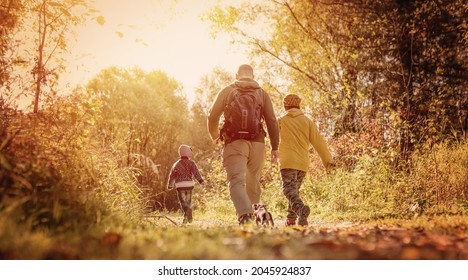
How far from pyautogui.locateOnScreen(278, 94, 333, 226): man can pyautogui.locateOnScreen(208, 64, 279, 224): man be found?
86 cm

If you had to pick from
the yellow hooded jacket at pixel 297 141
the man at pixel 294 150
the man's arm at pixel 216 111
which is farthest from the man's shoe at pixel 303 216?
the man's arm at pixel 216 111

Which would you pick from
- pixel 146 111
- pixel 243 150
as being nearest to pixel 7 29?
pixel 243 150

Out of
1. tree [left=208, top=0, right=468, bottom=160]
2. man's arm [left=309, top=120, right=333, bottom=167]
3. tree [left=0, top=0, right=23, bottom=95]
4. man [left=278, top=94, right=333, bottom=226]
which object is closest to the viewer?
tree [left=0, top=0, right=23, bottom=95]

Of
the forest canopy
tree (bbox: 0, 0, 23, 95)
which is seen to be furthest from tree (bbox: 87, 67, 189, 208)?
tree (bbox: 0, 0, 23, 95)

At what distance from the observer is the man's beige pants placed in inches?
242

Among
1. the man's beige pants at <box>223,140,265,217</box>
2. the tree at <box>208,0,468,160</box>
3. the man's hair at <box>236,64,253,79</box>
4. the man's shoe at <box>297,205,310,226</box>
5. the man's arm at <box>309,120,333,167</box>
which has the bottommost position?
the man's shoe at <box>297,205,310,226</box>

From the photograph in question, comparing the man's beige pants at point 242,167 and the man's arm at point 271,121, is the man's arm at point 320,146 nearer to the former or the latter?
the man's arm at point 271,121

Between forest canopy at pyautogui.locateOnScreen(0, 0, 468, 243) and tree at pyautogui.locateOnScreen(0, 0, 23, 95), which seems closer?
forest canopy at pyautogui.locateOnScreen(0, 0, 468, 243)

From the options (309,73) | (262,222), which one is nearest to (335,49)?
(309,73)

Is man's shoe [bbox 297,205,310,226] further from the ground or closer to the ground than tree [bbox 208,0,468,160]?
closer to the ground

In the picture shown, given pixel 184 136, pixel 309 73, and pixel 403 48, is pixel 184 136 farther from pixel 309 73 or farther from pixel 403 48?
pixel 403 48

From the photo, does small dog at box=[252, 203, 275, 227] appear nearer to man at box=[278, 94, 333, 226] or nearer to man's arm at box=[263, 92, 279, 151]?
man's arm at box=[263, 92, 279, 151]

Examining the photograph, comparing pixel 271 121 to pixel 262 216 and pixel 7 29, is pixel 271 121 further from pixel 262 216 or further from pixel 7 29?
pixel 7 29
